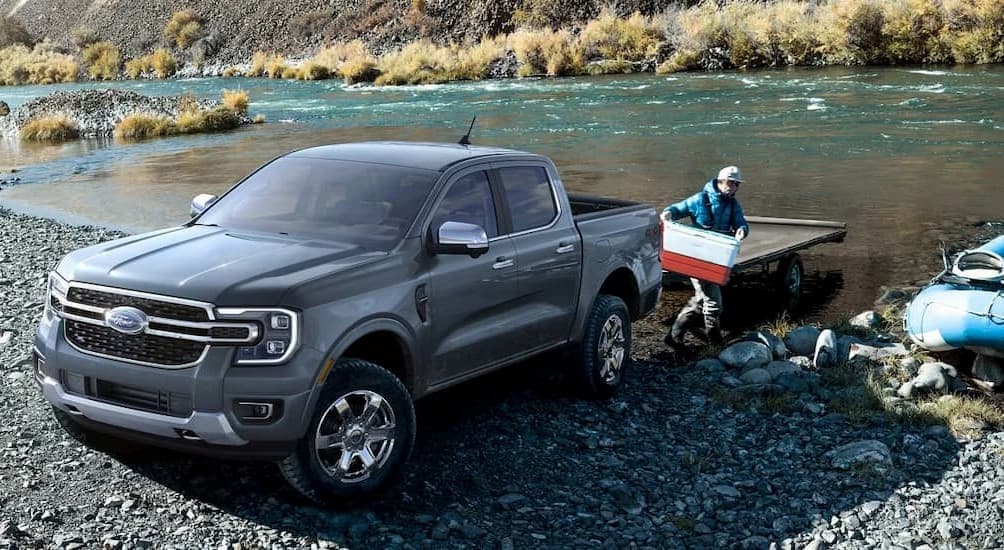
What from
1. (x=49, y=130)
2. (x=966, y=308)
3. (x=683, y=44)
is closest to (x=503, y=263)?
(x=966, y=308)

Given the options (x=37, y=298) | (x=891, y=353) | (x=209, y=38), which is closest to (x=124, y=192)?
(x=37, y=298)

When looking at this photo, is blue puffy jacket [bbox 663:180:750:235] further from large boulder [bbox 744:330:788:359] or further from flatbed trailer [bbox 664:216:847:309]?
large boulder [bbox 744:330:788:359]

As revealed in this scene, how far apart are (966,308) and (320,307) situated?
252 inches

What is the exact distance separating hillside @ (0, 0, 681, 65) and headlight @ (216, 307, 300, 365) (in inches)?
2422

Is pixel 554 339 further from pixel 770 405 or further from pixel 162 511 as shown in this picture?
pixel 162 511

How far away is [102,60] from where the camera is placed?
257 ft

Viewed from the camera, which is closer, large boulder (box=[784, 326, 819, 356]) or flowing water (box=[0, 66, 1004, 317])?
large boulder (box=[784, 326, 819, 356])

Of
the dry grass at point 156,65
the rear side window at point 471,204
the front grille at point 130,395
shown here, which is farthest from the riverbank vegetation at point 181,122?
the dry grass at point 156,65

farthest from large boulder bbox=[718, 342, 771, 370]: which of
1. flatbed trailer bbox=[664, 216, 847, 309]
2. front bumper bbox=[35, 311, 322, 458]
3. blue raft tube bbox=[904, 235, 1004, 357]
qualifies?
front bumper bbox=[35, 311, 322, 458]

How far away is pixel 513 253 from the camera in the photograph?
6906 millimetres

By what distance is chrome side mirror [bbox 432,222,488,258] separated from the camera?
20.0 feet

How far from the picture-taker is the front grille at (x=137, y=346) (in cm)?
525

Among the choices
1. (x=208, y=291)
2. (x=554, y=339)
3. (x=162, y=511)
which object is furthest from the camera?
(x=554, y=339)

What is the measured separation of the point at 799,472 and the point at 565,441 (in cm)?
152
